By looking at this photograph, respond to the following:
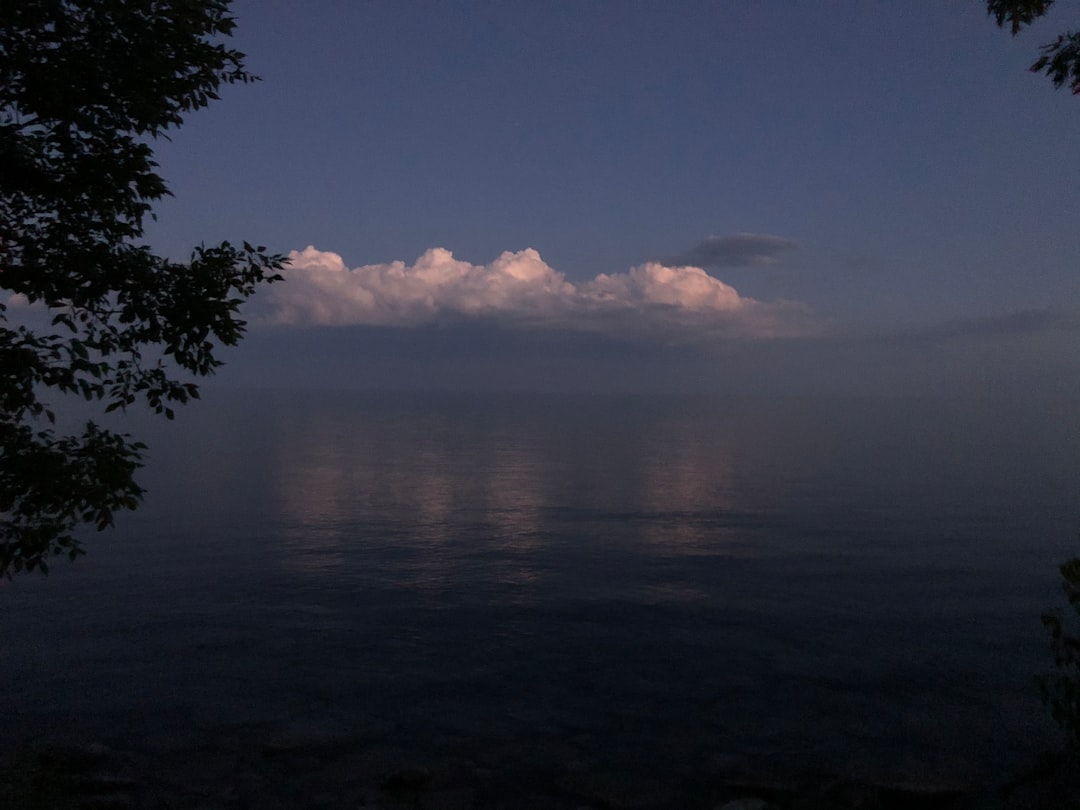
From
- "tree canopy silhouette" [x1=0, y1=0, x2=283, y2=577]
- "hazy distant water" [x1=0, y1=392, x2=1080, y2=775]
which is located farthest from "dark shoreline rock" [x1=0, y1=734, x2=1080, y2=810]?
"tree canopy silhouette" [x1=0, y1=0, x2=283, y2=577]

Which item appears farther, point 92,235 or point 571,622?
point 571,622

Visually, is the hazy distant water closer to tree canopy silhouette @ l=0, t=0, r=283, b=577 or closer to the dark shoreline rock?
the dark shoreline rock

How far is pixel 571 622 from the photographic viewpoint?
2845 cm

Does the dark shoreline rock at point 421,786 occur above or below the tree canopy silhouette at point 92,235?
below

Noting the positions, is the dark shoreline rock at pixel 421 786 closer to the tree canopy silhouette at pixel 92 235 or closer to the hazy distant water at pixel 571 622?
the hazy distant water at pixel 571 622

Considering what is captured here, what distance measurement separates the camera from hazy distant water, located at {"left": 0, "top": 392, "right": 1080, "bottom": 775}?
755 inches

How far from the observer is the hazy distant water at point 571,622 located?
1919cm

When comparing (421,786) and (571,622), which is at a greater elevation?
(421,786)

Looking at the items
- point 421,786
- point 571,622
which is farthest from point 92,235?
point 571,622

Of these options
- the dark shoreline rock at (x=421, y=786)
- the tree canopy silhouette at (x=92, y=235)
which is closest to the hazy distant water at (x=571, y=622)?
the dark shoreline rock at (x=421, y=786)

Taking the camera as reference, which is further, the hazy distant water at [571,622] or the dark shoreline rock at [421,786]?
the hazy distant water at [571,622]

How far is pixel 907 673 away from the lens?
23.2 m

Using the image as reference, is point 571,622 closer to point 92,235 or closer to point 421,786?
point 421,786

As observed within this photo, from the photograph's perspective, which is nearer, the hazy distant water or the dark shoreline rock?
the dark shoreline rock
